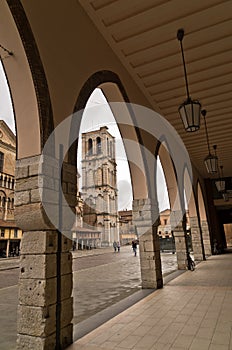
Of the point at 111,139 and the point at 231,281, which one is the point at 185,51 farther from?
the point at 111,139

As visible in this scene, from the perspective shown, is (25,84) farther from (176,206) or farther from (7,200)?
(7,200)

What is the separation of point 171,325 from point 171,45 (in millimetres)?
3839

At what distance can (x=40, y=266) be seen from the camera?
2248 mm

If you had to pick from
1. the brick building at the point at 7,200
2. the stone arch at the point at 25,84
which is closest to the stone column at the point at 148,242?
the stone arch at the point at 25,84

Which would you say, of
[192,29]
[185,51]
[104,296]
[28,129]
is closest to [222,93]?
[185,51]

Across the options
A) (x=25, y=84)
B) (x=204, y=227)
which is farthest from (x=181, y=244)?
(x=25, y=84)

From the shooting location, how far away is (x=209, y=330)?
2.58 metres

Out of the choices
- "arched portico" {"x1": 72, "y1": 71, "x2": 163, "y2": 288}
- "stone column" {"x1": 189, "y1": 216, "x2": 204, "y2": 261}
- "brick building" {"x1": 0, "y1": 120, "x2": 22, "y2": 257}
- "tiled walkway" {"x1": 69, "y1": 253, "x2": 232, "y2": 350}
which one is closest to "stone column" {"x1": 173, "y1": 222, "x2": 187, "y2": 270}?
"arched portico" {"x1": 72, "y1": 71, "x2": 163, "y2": 288}

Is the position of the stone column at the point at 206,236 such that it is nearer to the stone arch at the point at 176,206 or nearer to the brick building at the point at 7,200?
the stone arch at the point at 176,206

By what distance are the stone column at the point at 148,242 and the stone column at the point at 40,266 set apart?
247 centimetres

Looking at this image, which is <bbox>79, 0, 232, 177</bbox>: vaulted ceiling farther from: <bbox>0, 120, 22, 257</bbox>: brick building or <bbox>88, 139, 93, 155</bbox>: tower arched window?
<bbox>88, 139, 93, 155</bbox>: tower arched window

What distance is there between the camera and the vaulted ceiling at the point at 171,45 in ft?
10.8

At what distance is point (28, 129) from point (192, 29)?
2772mm

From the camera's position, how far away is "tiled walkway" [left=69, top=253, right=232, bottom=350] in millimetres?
2328
